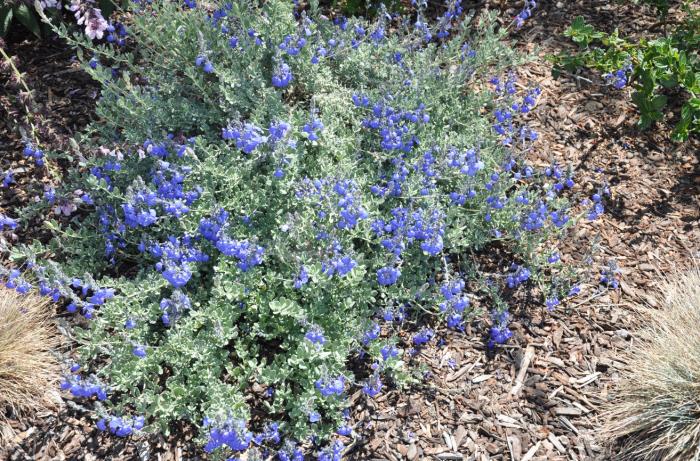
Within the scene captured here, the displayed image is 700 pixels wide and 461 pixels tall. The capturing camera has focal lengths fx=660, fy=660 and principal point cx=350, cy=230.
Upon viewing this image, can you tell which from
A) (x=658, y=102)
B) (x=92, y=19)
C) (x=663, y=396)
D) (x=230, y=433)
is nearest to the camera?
(x=230, y=433)

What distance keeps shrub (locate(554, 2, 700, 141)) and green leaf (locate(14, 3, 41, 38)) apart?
3731 millimetres

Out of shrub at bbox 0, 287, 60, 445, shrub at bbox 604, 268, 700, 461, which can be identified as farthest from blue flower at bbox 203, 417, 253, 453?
shrub at bbox 604, 268, 700, 461

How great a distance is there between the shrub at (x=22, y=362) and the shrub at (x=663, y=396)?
2.73 metres

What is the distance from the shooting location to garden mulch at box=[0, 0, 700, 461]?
3.14m

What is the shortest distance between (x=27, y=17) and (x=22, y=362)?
2.63m

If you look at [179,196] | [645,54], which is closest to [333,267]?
[179,196]

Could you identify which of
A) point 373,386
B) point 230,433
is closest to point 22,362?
point 230,433

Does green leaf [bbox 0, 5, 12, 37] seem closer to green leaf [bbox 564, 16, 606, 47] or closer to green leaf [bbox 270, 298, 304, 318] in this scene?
green leaf [bbox 270, 298, 304, 318]

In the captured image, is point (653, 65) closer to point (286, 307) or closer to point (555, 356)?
point (555, 356)

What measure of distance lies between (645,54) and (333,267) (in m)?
2.80

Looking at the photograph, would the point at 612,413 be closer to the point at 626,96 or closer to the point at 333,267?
the point at 333,267

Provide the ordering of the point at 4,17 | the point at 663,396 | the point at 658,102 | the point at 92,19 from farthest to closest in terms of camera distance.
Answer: the point at 4,17 < the point at 658,102 < the point at 92,19 < the point at 663,396

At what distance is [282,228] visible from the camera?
3.23m

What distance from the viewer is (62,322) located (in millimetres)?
3170
